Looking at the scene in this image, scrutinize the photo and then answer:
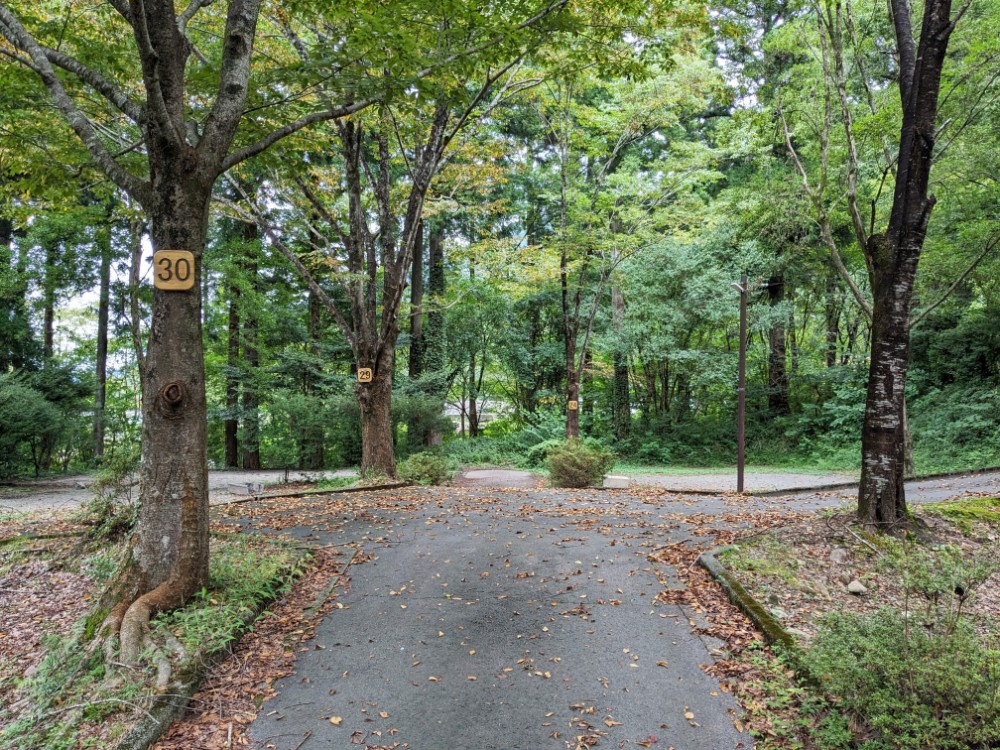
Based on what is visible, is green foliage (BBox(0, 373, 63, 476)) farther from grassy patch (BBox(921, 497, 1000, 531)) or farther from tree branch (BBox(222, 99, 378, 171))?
grassy patch (BBox(921, 497, 1000, 531))

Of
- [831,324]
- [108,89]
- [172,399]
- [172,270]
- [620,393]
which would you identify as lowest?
[620,393]

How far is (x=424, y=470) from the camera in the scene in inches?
472

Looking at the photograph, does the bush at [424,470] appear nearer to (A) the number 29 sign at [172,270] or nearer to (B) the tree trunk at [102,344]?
(A) the number 29 sign at [172,270]

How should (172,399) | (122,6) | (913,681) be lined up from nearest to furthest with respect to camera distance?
(913,681) → (172,399) → (122,6)

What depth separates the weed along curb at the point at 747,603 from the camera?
3717 mm

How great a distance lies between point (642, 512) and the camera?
25.9ft

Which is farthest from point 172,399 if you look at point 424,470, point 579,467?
point 579,467

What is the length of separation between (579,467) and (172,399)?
28.8ft

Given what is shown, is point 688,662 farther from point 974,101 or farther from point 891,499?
Answer: point 974,101

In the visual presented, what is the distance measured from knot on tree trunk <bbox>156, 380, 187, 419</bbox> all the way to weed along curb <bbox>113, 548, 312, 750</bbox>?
1622mm

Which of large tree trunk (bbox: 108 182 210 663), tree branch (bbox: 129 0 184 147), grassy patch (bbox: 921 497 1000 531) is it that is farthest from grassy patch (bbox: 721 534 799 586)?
tree branch (bbox: 129 0 184 147)

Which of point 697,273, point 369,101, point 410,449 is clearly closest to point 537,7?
point 369,101

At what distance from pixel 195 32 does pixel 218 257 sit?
8418 millimetres

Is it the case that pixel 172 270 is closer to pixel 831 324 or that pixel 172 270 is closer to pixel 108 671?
pixel 108 671
